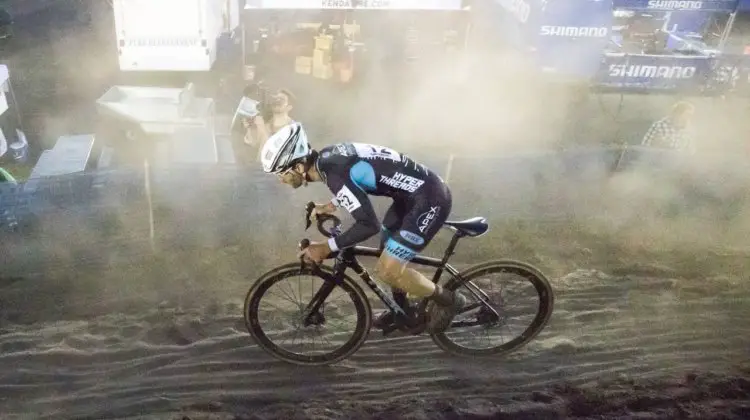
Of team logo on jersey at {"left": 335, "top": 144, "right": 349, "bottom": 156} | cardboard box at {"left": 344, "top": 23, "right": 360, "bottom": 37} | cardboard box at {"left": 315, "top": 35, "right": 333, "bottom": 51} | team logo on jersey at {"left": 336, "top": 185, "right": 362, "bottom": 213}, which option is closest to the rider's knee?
team logo on jersey at {"left": 336, "top": 185, "right": 362, "bottom": 213}

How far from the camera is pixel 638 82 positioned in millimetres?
13297

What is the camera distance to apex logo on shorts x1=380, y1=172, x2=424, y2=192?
13.2 feet

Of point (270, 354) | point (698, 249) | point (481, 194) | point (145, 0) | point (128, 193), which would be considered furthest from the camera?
point (145, 0)

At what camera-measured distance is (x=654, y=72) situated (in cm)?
1318

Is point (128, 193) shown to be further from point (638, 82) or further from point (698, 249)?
point (638, 82)

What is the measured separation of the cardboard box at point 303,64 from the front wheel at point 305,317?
10.9m

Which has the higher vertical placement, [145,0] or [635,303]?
[145,0]

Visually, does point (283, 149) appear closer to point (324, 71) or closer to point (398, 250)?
point (398, 250)

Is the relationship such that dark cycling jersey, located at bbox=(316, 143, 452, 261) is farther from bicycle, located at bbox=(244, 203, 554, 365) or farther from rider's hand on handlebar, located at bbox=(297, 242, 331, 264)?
bicycle, located at bbox=(244, 203, 554, 365)

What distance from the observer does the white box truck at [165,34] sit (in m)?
12.5

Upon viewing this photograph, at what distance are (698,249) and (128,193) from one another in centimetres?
737

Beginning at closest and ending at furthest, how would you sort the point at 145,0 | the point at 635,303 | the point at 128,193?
1. the point at 635,303
2. the point at 128,193
3. the point at 145,0

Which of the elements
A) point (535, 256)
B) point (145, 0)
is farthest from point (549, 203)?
point (145, 0)

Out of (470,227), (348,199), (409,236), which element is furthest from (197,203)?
(470,227)
